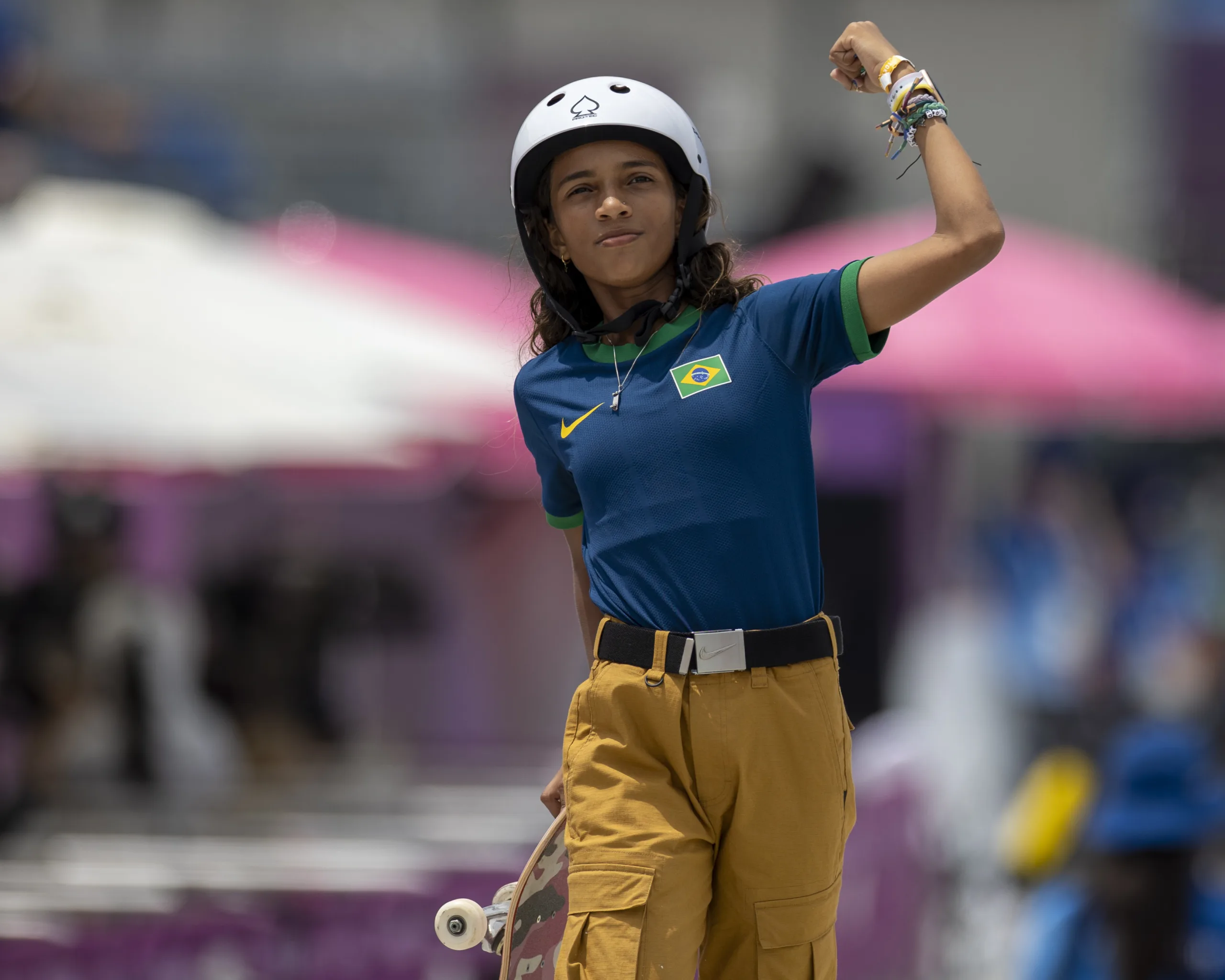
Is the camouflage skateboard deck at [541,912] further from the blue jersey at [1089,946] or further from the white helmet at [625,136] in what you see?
the blue jersey at [1089,946]

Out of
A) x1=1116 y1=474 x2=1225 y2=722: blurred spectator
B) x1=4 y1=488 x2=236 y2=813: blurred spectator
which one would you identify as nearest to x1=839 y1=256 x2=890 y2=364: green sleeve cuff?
x1=4 y1=488 x2=236 y2=813: blurred spectator

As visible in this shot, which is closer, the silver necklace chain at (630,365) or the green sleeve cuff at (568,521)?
the silver necklace chain at (630,365)

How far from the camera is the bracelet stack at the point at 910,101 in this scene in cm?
308

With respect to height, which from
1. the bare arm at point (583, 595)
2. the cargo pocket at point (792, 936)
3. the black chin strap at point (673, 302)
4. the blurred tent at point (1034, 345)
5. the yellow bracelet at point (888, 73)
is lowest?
the cargo pocket at point (792, 936)

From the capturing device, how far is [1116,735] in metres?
9.84

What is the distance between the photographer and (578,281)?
3.56m

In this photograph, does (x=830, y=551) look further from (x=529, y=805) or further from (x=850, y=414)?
(x=529, y=805)

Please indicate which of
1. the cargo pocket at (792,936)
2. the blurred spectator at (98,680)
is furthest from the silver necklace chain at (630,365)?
the blurred spectator at (98,680)

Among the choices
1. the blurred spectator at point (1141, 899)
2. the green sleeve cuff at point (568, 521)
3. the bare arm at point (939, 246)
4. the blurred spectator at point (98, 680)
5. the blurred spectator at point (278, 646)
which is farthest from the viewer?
the blurred spectator at point (278, 646)

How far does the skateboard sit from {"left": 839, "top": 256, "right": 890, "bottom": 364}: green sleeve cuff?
99 centimetres

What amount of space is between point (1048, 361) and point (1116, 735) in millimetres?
1988

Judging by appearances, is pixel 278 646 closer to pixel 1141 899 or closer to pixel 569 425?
pixel 1141 899

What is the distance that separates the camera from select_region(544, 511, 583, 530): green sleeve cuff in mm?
3545

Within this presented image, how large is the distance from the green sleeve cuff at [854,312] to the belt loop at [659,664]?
0.57 meters
